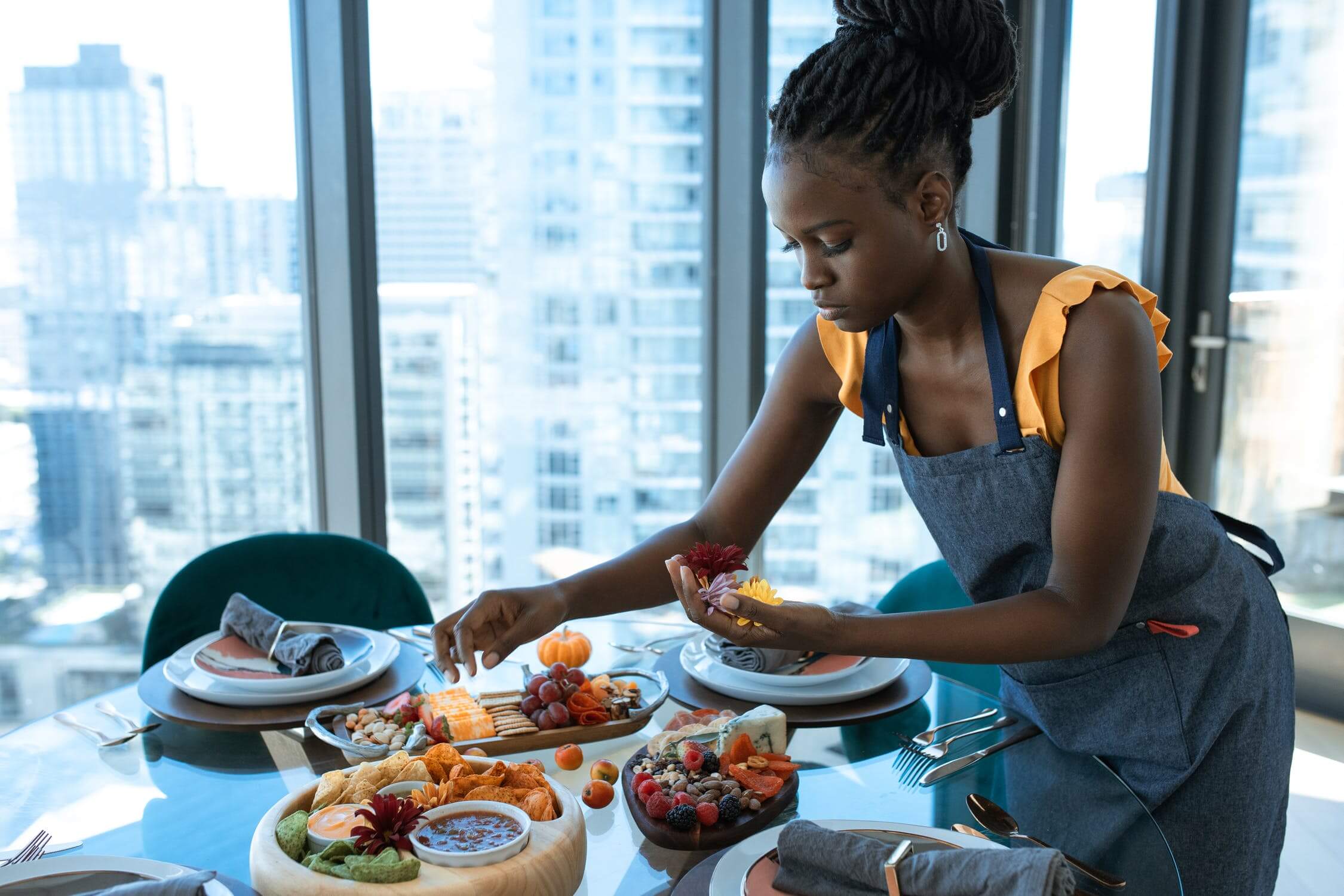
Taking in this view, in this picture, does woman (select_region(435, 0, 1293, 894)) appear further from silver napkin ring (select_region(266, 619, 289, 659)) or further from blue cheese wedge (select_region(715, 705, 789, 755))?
silver napkin ring (select_region(266, 619, 289, 659))

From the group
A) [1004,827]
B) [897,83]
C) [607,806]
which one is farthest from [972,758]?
[897,83]

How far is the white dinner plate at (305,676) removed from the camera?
130 centimetres

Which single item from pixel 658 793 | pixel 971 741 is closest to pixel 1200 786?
pixel 971 741

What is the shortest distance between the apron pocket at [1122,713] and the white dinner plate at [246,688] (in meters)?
0.85

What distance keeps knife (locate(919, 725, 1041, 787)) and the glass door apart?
1770 millimetres

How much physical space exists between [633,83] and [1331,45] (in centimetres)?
177

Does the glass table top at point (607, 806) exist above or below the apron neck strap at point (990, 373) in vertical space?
below

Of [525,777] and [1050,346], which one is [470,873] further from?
[1050,346]

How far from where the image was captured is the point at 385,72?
9.12 ft

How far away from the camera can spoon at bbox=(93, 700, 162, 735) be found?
4.09 ft

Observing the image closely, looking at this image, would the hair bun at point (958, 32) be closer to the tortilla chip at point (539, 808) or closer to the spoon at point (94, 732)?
the tortilla chip at point (539, 808)

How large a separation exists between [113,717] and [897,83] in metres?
1.18

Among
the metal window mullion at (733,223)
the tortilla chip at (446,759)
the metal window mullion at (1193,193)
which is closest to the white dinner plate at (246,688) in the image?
the tortilla chip at (446,759)

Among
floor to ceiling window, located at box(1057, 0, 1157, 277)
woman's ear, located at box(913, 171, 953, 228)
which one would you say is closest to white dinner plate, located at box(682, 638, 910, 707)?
woman's ear, located at box(913, 171, 953, 228)
